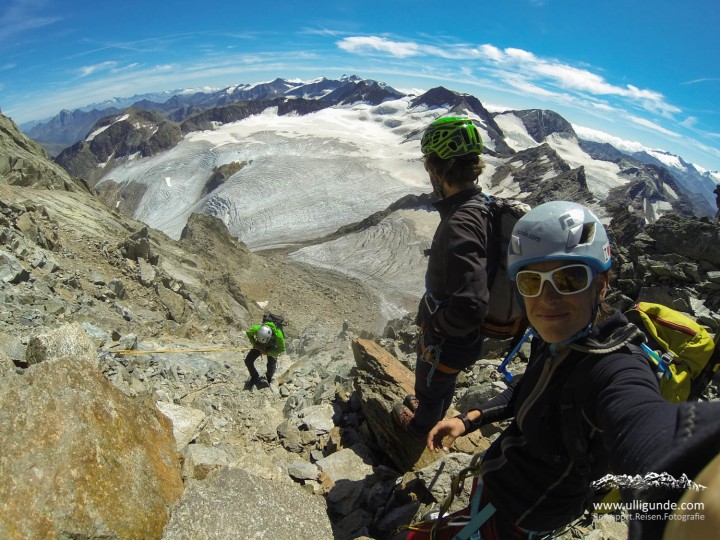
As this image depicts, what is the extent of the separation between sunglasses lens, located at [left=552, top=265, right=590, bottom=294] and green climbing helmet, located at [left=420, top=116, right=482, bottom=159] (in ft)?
6.38

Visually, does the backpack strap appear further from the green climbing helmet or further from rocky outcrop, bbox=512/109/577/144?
rocky outcrop, bbox=512/109/577/144

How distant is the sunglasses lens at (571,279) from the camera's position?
207 centimetres

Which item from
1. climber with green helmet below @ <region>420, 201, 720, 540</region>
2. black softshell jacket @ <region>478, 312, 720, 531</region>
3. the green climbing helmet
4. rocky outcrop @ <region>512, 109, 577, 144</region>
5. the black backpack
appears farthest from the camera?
rocky outcrop @ <region>512, 109, 577, 144</region>

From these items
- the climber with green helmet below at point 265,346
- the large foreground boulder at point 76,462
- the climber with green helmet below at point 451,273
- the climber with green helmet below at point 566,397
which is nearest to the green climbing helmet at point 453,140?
the climber with green helmet below at point 451,273

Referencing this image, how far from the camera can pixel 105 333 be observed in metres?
8.35

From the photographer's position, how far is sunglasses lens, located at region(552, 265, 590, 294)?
2.07 m

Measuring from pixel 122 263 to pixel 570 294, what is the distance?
16.3 m

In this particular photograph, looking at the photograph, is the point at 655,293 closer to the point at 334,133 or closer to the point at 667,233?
the point at 667,233

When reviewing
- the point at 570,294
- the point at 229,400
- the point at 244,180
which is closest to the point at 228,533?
the point at 570,294

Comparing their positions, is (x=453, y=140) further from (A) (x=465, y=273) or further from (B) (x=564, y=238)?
(B) (x=564, y=238)

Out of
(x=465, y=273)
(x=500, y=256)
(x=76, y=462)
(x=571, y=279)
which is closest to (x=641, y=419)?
(x=571, y=279)

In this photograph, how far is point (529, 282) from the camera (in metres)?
2.19

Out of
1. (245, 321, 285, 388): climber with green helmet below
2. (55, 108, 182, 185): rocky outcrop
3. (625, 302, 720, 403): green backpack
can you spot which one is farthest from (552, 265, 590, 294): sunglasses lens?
(55, 108, 182, 185): rocky outcrop

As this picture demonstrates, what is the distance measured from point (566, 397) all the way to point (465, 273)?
59.9 inches
